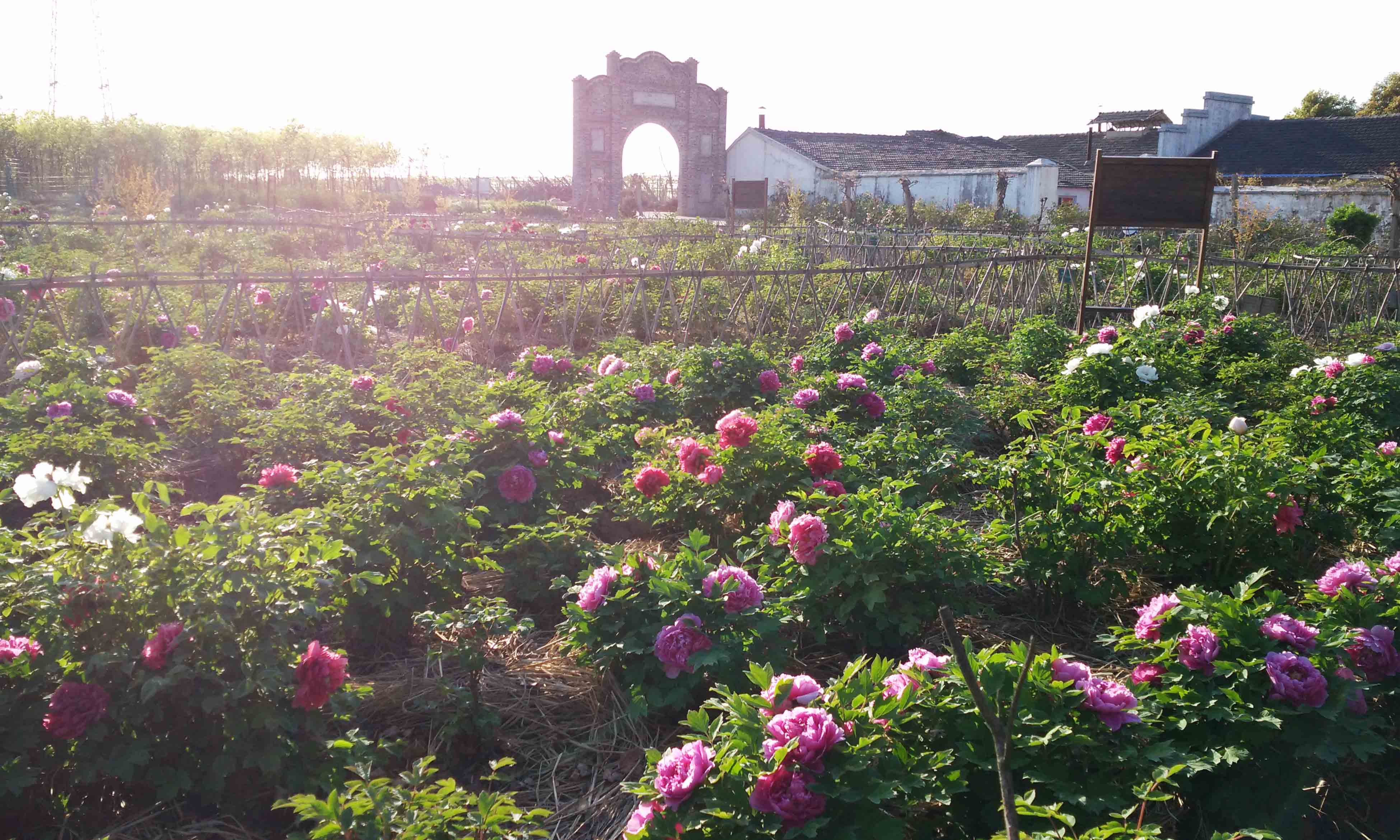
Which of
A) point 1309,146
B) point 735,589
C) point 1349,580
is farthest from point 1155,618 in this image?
point 1309,146

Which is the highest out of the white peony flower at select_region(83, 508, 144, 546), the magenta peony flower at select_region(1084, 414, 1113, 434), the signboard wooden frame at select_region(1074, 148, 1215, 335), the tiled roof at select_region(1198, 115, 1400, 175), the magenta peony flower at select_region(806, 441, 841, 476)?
the tiled roof at select_region(1198, 115, 1400, 175)

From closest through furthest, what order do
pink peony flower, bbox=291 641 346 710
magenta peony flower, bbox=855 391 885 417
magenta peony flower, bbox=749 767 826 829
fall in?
magenta peony flower, bbox=749 767 826 829, pink peony flower, bbox=291 641 346 710, magenta peony flower, bbox=855 391 885 417

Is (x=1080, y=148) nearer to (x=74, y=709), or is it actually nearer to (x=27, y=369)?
(x=27, y=369)

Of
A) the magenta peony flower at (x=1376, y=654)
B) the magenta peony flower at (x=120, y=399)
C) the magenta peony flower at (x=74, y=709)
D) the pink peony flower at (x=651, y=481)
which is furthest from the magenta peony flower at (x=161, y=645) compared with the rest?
the magenta peony flower at (x=1376, y=654)

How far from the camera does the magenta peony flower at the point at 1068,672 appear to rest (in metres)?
2.09

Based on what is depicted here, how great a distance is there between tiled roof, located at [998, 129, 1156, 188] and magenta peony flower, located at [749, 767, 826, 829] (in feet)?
103

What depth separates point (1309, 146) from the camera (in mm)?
27484

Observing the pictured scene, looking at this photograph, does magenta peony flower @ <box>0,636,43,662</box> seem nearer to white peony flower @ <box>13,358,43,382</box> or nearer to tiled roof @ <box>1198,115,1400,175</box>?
white peony flower @ <box>13,358,43,382</box>

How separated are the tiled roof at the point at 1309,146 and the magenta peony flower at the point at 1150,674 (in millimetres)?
27959

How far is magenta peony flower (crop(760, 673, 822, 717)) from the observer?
195 cm

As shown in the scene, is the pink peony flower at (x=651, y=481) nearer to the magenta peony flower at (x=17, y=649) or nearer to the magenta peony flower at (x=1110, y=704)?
the magenta peony flower at (x=1110, y=704)

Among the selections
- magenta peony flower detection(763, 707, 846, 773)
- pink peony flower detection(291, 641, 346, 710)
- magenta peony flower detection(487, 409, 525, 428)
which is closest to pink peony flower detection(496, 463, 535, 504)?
magenta peony flower detection(487, 409, 525, 428)

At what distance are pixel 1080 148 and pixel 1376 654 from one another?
38015mm

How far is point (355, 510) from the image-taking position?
304 centimetres
